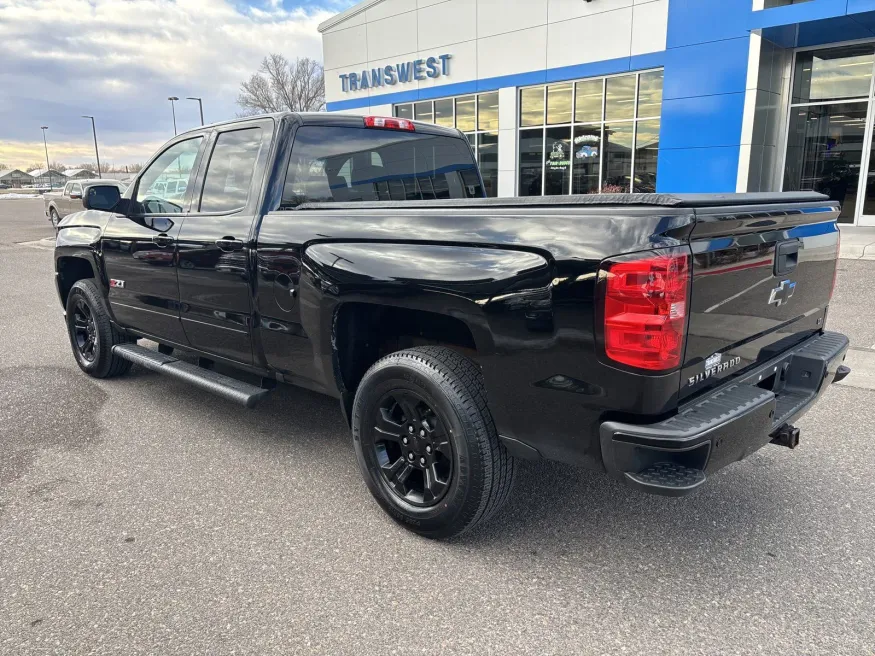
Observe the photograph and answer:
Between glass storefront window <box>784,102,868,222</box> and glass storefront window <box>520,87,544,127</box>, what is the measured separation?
6.20 meters

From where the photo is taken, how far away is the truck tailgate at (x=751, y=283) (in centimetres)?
225

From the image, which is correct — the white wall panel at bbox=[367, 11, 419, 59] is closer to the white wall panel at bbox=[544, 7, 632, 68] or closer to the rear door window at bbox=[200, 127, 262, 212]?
the white wall panel at bbox=[544, 7, 632, 68]

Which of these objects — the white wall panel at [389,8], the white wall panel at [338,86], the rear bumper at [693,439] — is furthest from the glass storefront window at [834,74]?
the rear bumper at [693,439]

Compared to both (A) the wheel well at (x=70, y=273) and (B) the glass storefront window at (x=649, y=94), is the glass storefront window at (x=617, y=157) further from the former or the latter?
(A) the wheel well at (x=70, y=273)

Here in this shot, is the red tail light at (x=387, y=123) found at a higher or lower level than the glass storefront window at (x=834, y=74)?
lower

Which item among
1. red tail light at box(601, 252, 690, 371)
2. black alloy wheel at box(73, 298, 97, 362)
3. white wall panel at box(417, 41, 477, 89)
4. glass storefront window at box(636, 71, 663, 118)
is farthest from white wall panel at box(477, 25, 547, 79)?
red tail light at box(601, 252, 690, 371)

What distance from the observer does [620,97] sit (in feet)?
53.2

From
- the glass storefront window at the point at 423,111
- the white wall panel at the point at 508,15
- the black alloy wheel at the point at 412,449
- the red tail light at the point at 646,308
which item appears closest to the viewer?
the red tail light at the point at 646,308

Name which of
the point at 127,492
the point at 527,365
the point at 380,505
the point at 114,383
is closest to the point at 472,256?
the point at 527,365

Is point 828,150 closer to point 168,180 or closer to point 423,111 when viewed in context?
point 423,111

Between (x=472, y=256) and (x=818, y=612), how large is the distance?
184cm

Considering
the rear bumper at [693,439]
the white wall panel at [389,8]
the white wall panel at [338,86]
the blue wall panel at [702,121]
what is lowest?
the rear bumper at [693,439]

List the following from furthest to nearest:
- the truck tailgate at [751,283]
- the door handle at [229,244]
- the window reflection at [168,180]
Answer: the window reflection at [168,180]
the door handle at [229,244]
the truck tailgate at [751,283]

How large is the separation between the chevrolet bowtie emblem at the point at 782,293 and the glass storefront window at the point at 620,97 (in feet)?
48.2
